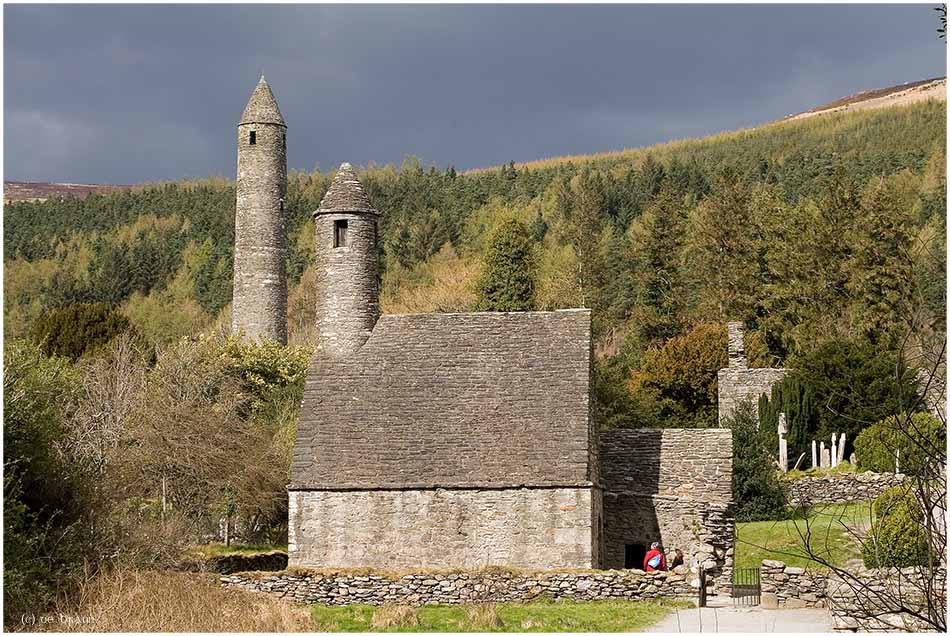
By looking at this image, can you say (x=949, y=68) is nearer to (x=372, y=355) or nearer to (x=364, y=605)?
(x=364, y=605)

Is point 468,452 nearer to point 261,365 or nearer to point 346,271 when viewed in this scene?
point 346,271

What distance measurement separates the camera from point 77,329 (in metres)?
59.7

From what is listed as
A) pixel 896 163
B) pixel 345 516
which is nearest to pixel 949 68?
pixel 345 516

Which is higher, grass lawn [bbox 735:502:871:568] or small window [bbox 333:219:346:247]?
small window [bbox 333:219:346:247]

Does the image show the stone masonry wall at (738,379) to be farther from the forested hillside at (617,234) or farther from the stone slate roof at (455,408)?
the stone slate roof at (455,408)

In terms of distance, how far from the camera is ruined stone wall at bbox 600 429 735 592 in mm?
25047

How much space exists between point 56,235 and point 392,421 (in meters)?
89.6

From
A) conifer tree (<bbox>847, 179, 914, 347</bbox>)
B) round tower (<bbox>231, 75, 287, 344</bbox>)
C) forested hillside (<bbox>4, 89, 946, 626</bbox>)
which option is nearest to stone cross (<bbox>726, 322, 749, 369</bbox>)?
forested hillside (<bbox>4, 89, 946, 626</bbox>)

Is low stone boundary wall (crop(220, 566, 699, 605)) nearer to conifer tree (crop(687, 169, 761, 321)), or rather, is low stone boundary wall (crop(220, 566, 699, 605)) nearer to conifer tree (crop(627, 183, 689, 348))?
conifer tree (crop(687, 169, 761, 321))

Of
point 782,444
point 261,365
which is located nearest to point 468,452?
point 782,444

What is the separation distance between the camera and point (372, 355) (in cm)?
2631

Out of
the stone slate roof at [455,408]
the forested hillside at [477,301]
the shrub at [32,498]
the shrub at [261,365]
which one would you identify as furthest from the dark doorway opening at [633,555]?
the shrub at [261,365]

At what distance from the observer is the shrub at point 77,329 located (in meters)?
58.6

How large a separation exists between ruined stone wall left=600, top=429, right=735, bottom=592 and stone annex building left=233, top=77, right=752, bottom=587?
1.4 inches
